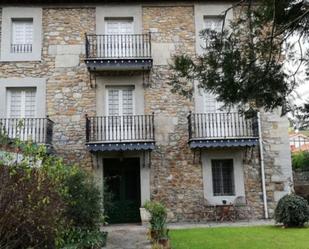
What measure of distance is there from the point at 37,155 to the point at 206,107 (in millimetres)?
11015

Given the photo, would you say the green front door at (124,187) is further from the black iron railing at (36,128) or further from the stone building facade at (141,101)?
the black iron railing at (36,128)

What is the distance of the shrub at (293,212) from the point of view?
1249cm

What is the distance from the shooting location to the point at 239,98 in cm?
668

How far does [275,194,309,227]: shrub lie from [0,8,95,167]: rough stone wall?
714 cm

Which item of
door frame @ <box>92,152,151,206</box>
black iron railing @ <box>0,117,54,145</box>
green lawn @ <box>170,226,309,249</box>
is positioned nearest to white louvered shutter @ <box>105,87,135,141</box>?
door frame @ <box>92,152,151,206</box>

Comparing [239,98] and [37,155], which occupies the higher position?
[239,98]

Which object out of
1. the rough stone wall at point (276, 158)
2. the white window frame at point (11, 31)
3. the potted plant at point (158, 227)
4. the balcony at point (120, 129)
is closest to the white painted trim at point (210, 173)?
the rough stone wall at point (276, 158)

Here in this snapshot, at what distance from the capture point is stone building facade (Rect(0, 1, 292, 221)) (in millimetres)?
15719

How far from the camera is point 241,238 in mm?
10797

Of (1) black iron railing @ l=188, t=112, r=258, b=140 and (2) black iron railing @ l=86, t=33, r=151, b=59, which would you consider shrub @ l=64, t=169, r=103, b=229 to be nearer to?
(1) black iron railing @ l=188, t=112, r=258, b=140

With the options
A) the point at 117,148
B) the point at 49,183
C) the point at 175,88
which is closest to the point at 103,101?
the point at 117,148

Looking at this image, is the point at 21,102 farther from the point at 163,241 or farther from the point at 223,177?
the point at 163,241

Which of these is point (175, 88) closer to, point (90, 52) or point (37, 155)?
point (37, 155)

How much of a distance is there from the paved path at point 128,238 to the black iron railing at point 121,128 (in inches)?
134
